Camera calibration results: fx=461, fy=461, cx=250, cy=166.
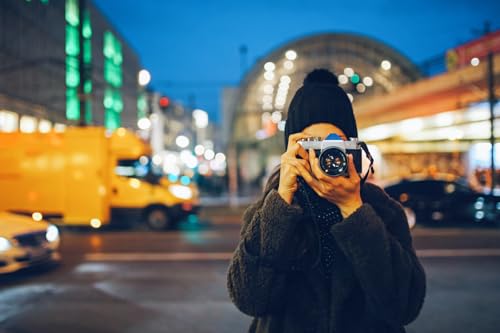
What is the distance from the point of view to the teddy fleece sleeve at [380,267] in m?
1.39

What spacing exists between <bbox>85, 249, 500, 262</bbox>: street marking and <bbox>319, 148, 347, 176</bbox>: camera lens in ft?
25.2

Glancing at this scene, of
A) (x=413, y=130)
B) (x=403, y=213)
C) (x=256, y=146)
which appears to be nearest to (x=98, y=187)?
(x=403, y=213)

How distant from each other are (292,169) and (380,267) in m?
0.40

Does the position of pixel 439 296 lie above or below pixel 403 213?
below

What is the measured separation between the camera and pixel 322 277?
4.88ft

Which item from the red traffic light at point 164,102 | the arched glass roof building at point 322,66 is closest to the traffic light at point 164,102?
the red traffic light at point 164,102

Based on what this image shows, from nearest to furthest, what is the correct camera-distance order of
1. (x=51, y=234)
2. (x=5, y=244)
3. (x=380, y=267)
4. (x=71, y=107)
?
(x=380, y=267)
(x=5, y=244)
(x=51, y=234)
(x=71, y=107)

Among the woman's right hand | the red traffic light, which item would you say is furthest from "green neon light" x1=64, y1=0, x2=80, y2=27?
the woman's right hand

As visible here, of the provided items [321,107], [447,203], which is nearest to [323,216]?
[321,107]

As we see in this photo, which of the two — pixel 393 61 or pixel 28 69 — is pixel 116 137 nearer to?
pixel 28 69

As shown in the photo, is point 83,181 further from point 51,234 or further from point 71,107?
point 71,107

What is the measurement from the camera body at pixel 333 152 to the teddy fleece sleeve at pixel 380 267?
0.49ft

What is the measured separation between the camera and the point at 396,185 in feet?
49.3

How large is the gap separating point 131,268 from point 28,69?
16.2 meters
